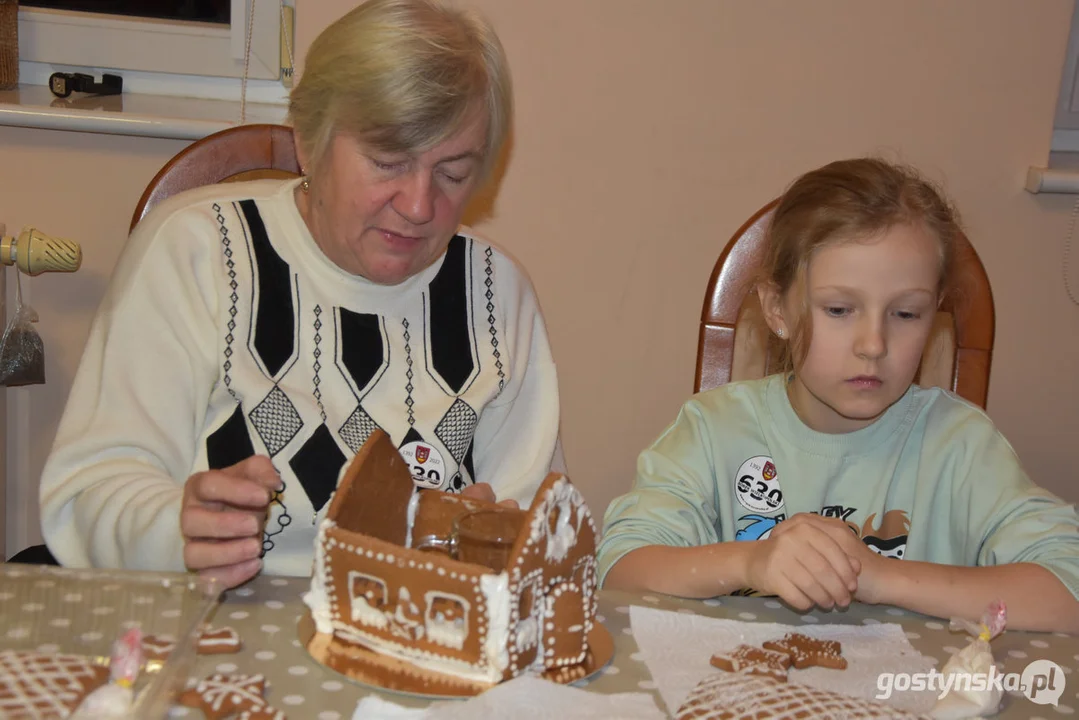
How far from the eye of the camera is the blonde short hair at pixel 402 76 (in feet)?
4.01

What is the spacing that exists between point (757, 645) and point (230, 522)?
1.58 ft

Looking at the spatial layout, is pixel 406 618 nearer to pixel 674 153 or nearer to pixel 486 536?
pixel 486 536

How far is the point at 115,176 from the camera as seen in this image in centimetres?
200

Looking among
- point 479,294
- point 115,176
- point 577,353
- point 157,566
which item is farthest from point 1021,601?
point 115,176

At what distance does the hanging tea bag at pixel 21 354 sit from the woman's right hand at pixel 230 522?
107cm

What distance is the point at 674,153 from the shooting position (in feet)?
6.86

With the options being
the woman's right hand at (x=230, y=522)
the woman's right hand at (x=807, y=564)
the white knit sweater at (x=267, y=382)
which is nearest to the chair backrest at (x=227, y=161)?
the white knit sweater at (x=267, y=382)

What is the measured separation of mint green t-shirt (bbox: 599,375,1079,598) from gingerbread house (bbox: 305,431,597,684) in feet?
1.36

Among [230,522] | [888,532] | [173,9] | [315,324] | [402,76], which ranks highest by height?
[173,9]

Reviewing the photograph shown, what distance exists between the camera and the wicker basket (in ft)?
6.63

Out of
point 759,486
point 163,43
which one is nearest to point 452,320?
point 759,486

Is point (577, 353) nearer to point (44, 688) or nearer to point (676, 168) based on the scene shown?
point (676, 168)

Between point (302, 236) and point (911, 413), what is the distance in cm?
81

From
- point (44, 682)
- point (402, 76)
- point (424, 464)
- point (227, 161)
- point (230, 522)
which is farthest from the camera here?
point (227, 161)
